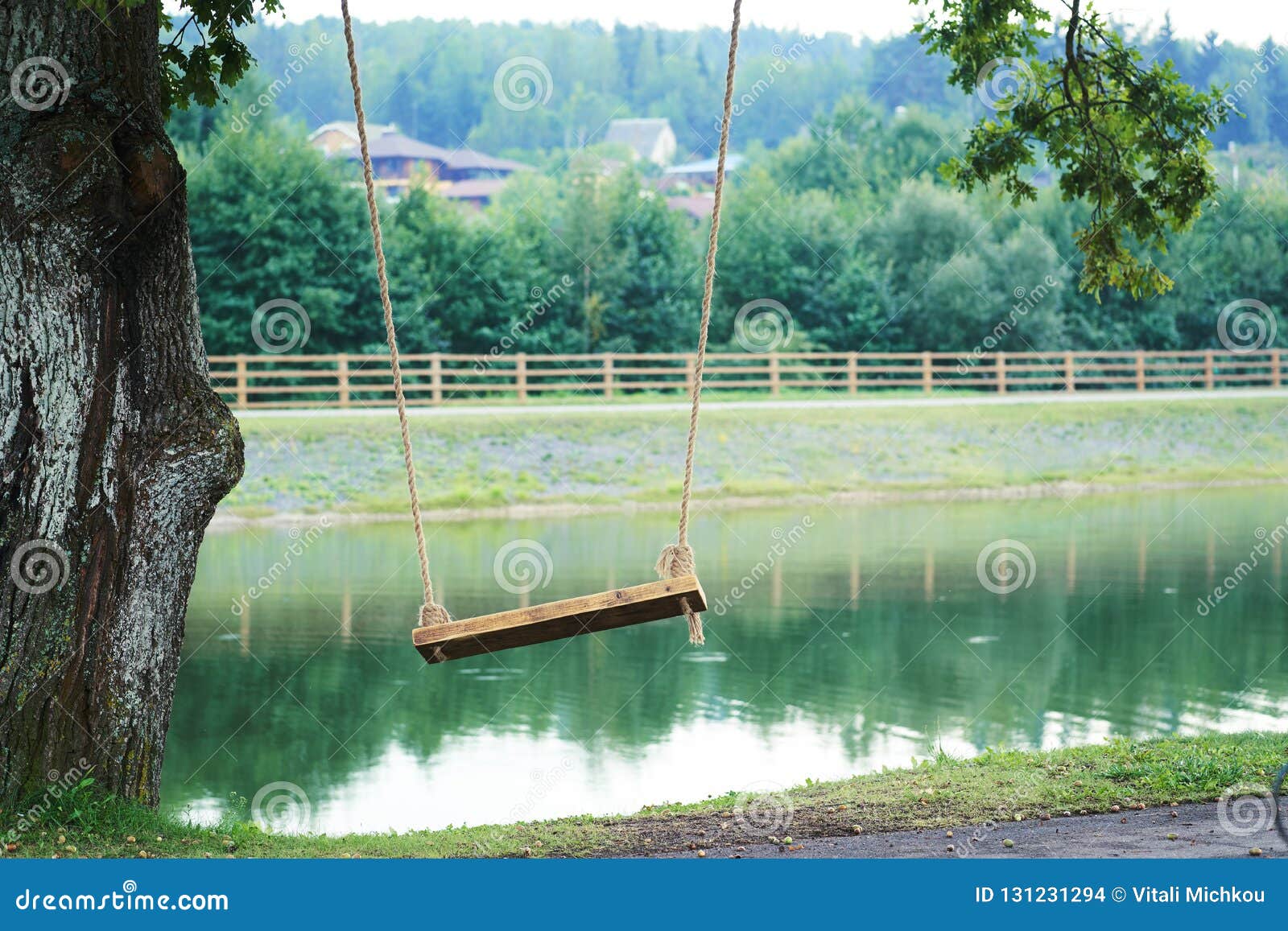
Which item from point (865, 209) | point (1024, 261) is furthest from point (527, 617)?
point (865, 209)

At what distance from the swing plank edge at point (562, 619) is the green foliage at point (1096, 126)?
4338 millimetres

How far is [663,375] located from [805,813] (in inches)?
894

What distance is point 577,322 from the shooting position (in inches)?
1193

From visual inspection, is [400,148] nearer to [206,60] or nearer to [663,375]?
[663,375]

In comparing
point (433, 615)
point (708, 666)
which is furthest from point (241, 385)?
point (433, 615)

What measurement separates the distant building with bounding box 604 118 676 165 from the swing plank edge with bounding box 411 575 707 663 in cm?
9157

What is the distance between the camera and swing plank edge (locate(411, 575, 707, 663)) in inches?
152

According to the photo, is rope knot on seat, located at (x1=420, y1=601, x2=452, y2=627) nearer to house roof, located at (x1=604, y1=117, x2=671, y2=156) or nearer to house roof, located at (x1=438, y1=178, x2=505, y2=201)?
house roof, located at (x1=438, y1=178, x2=505, y2=201)

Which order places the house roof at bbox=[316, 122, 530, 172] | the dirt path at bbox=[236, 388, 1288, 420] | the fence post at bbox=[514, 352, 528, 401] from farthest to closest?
the house roof at bbox=[316, 122, 530, 172] → the fence post at bbox=[514, 352, 528, 401] → the dirt path at bbox=[236, 388, 1288, 420]

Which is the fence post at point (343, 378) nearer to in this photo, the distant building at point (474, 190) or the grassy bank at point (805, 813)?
the grassy bank at point (805, 813)

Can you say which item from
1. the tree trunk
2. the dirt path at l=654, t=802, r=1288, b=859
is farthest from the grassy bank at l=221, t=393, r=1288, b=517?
the dirt path at l=654, t=802, r=1288, b=859

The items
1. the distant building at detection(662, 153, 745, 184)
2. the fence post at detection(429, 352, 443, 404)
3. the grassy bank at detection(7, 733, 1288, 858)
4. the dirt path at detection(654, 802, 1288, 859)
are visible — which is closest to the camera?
the dirt path at detection(654, 802, 1288, 859)

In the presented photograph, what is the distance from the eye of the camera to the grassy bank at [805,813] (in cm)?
461

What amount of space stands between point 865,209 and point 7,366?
1332 inches
